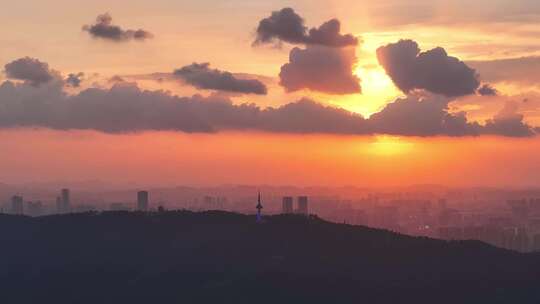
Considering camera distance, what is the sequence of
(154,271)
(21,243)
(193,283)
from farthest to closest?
(21,243), (154,271), (193,283)

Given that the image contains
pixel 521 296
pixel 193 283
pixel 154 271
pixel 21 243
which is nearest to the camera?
pixel 521 296

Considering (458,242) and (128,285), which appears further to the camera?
(458,242)

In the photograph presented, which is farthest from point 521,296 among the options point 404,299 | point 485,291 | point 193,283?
point 193,283

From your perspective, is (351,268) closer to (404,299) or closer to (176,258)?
(404,299)

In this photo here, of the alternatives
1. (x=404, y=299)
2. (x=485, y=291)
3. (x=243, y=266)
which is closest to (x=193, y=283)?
(x=243, y=266)

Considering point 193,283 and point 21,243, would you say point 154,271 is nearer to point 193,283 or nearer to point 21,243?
point 193,283

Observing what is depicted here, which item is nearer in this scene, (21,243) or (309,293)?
(309,293)
